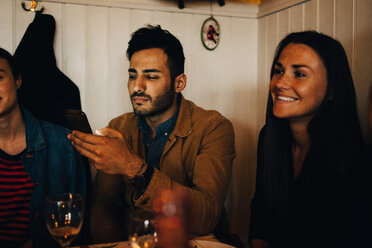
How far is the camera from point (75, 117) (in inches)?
63.2

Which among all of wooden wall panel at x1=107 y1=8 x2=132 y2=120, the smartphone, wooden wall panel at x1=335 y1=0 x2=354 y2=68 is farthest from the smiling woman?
Answer: wooden wall panel at x1=107 y1=8 x2=132 y2=120

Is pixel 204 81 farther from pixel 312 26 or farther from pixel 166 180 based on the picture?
pixel 166 180

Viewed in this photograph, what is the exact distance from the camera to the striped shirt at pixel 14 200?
1434 millimetres

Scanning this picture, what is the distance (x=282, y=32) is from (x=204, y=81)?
2.12 feet

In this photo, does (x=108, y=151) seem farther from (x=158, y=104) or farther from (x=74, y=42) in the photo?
(x=74, y=42)

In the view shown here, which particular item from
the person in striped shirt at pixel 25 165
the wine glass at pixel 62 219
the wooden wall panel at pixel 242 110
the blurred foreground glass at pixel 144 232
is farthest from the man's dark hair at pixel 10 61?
the wooden wall panel at pixel 242 110

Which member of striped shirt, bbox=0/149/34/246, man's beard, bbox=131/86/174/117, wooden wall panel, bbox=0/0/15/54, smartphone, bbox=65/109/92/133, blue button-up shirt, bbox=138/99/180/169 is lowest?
striped shirt, bbox=0/149/34/246

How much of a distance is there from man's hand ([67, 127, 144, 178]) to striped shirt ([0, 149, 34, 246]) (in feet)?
1.60

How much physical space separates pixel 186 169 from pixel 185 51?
3.38 ft

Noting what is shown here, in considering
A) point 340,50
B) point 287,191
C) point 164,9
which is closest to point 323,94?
point 340,50

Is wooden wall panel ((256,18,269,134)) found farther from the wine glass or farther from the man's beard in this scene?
the wine glass

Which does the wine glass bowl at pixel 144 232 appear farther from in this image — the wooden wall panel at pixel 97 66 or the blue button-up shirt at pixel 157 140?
the wooden wall panel at pixel 97 66

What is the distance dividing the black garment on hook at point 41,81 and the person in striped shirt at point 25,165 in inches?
6.7

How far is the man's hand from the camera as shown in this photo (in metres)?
1.18
